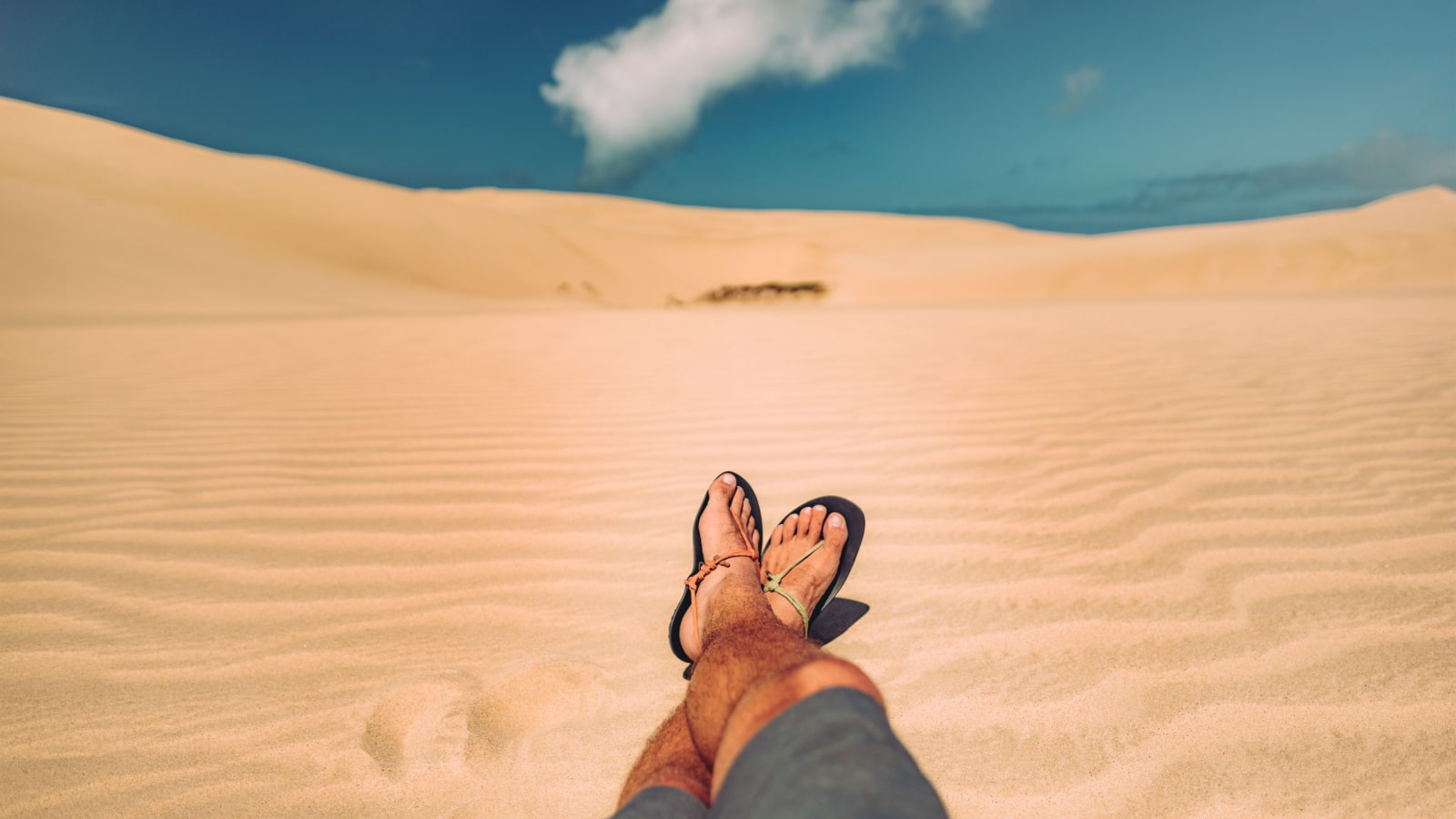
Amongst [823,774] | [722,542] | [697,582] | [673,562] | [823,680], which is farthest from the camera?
[673,562]

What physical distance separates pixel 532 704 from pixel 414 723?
9.3 inches

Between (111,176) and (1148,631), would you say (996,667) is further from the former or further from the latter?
(111,176)

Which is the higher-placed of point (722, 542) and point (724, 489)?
point (724, 489)

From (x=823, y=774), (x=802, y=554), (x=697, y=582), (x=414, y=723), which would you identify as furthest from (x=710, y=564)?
(x=823, y=774)

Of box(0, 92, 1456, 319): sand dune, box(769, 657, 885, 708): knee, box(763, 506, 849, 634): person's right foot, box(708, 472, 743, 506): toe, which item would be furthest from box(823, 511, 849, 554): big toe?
box(0, 92, 1456, 319): sand dune

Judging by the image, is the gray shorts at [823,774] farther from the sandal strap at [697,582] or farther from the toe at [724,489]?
the toe at [724,489]

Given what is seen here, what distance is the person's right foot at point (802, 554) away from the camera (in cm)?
175

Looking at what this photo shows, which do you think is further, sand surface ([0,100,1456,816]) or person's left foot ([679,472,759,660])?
person's left foot ([679,472,759,660])

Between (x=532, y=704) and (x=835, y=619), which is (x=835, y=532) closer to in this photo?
(x=835, y=619)

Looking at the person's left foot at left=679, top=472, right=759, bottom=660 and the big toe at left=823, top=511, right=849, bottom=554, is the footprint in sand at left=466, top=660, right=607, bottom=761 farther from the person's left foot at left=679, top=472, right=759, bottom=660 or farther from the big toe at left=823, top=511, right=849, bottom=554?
Answer: the big toe at left=823, top=511, right=849, bottom=554

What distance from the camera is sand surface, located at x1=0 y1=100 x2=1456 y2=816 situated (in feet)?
4.34

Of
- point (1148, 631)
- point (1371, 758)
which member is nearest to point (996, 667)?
point (1148, 631)

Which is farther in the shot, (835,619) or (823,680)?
(835,619)

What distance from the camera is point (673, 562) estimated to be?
7.20 ft
